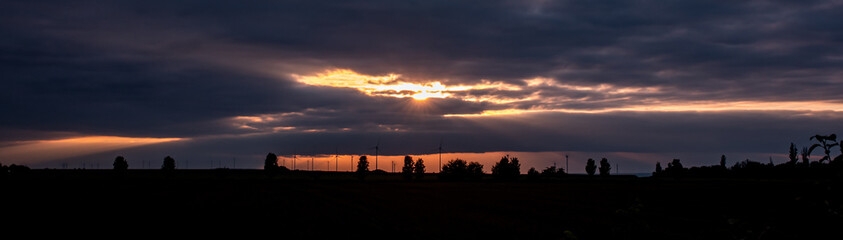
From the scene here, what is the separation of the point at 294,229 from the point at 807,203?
45.1 metres

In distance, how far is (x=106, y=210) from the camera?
67.9 m

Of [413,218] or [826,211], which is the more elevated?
[826,211]

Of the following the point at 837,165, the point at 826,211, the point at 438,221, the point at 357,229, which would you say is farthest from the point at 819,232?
the point at 438,221

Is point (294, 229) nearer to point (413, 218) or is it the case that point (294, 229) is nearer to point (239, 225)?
point (239, 225)

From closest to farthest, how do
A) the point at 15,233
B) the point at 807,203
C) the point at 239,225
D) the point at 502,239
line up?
the point at 807,203
the point at 502,239
the point at 15,233
the point at 239,225

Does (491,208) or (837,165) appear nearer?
(837,165)

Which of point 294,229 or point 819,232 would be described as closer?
point 819,232

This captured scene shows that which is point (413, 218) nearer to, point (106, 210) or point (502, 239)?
point (502, 239)

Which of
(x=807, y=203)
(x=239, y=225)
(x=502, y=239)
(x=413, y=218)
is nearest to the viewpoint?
(x=807, y=203)

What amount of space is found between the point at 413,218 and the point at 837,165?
52.6m

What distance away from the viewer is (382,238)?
134ft

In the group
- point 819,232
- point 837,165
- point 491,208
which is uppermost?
point 837,165

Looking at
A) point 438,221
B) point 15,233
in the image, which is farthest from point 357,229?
point 15,233

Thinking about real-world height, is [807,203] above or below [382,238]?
above
